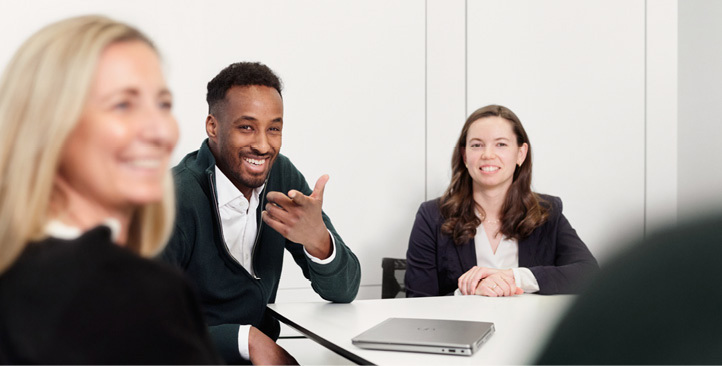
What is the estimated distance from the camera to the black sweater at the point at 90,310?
0.58m

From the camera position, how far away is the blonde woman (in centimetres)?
58

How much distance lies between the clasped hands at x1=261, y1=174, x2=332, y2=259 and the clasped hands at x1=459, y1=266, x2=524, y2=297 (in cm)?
60

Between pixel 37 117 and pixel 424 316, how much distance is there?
4.22 feet

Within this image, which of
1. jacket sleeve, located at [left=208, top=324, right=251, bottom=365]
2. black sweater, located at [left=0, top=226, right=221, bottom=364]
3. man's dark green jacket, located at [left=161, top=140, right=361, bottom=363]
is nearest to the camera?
black sweater, located at [left=0, top=226, right=221, bottom=364]

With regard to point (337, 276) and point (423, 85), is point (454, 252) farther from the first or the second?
point (423, 85)

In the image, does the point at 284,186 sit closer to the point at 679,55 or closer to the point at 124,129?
the point at 124,129

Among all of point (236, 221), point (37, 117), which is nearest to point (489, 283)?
point (236, 221)

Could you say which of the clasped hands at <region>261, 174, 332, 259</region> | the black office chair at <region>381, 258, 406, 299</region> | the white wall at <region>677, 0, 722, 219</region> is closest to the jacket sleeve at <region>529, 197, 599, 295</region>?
the black office chair at <region>381, 258, 406, 299</region>

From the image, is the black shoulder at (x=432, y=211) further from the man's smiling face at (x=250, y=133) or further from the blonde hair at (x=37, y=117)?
the blonde hair at (x=37, y=117)

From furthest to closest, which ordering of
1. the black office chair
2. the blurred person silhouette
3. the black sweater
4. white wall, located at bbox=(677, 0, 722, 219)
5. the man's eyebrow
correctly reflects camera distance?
1. white wall, located at bbox=(677, 0, 722, 219)
2. the black office chair
3. the man's eyebrow
4. the black sweater
5. the blurred person silhouette

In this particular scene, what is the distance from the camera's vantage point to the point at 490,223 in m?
2.65

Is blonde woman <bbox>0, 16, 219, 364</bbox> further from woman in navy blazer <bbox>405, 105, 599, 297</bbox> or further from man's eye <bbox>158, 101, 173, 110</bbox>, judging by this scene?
woman in navy blazer <bbox>405, 105, 599, 297</bbox>

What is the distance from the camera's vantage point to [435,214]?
2705 millimetres

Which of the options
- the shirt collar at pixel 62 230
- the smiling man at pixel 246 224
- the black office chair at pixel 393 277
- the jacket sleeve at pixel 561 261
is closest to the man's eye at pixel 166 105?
the shirt collar at pixel 62 230
